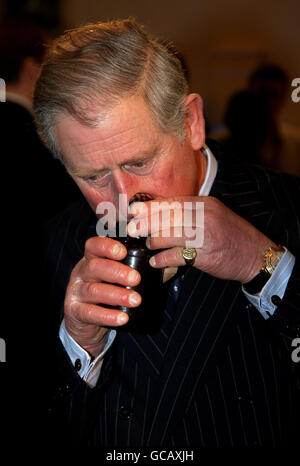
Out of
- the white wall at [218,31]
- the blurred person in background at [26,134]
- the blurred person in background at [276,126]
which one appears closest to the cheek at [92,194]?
the blurred person in background at [26,134]

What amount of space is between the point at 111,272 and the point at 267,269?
43cm

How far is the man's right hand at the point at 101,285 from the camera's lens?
1213mm

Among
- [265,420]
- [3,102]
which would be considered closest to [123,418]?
[265,420]

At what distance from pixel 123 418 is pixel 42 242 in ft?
2.56

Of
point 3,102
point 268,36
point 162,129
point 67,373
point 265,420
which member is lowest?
point 265,420

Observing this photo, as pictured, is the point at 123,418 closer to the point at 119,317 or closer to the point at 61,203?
the point at 119,317

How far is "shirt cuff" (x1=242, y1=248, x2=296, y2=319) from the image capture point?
1.37 meters

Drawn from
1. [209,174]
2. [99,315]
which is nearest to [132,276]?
[99,315]

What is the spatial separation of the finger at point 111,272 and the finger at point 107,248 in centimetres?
2

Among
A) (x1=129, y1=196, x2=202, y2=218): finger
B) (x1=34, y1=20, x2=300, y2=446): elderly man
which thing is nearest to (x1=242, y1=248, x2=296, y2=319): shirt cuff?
(x1=34, y1=20, x2=300, y2=446): elderly man

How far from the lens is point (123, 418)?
1.60 meters

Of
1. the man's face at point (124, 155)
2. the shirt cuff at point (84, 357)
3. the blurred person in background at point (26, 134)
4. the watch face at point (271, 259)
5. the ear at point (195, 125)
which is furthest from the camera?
the blurred person in background at point (26, 134)

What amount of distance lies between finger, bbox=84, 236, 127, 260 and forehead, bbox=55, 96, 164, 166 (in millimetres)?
322

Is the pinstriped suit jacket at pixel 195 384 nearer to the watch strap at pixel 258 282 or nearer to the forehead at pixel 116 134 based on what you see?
the watch strap at pixel 258 282
